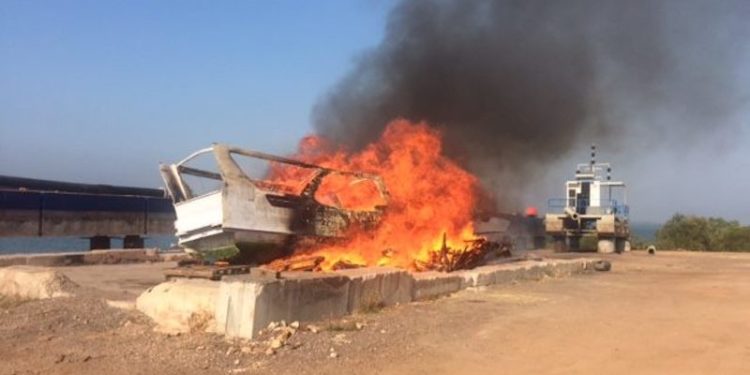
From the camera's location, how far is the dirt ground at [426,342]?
7094 millimetres

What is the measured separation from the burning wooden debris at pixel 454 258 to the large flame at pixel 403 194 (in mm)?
236

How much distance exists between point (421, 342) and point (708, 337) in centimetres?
388

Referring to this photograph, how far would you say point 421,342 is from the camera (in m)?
8.34

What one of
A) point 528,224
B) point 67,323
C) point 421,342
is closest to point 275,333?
point 421,342

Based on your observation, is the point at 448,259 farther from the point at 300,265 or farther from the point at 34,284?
the point at 34,284

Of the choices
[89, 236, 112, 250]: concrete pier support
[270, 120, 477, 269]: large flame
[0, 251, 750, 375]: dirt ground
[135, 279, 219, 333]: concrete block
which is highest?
[270, 120, 477, 269]: large flame

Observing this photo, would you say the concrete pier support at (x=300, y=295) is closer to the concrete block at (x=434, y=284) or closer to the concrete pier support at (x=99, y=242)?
the concrete block at (x=434, y=284)

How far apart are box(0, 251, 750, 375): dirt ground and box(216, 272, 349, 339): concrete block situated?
222 mm

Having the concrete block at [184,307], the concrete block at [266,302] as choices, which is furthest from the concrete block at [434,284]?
the concrete block at [184,307]

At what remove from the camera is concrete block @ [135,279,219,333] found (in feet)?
27.1

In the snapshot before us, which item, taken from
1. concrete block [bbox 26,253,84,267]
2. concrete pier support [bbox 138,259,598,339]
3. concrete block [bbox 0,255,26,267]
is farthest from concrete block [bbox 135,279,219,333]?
A: concrete block [bbox 26,253,84,267]

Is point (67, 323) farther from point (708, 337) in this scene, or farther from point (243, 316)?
point (708, 337)

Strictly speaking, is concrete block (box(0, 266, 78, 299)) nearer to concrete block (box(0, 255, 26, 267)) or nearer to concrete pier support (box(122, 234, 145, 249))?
concrete block (box(0, 255, 26, 267))

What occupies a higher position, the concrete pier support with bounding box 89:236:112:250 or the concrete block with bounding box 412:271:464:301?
the concrete pier support with bounding box 89:236:112:250
